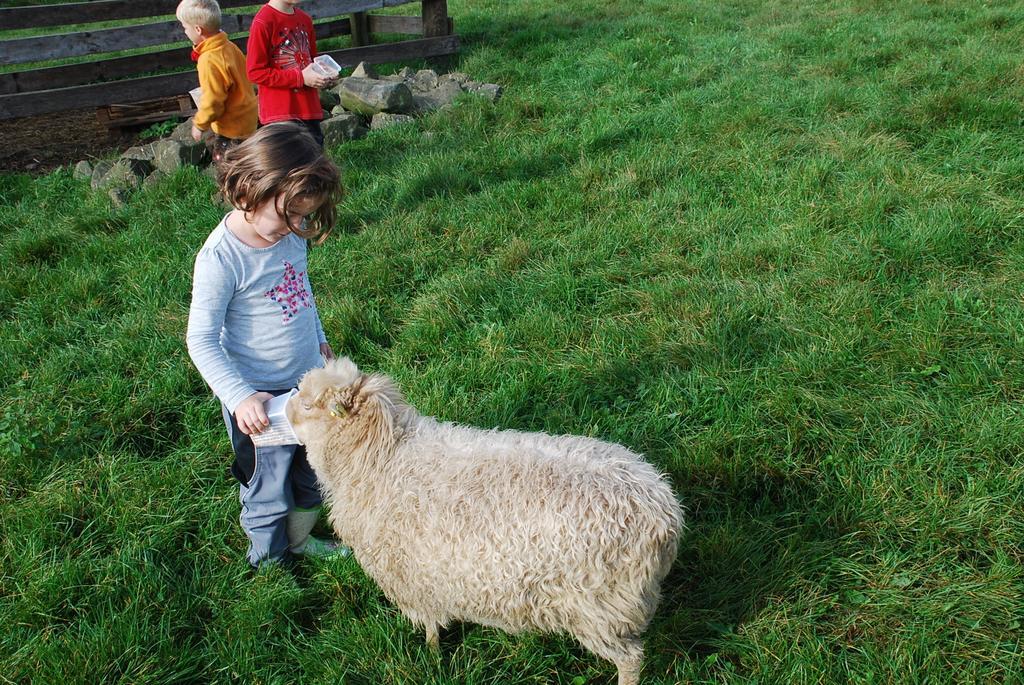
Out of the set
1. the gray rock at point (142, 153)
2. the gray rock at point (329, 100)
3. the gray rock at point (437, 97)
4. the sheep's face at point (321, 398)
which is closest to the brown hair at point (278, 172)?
the sheep's face at point (321, 398)

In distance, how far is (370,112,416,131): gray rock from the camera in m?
7.00

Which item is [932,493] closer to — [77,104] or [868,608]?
[868,608]

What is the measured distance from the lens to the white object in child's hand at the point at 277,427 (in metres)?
2.31

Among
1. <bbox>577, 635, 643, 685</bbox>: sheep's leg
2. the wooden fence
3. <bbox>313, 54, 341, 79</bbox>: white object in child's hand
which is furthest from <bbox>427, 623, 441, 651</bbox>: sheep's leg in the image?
the wooden fence

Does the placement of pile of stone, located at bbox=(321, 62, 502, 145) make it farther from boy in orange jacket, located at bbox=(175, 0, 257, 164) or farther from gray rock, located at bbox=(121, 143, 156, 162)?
boy in orange jacket, located at bbox=(175, 0, 257, 164)

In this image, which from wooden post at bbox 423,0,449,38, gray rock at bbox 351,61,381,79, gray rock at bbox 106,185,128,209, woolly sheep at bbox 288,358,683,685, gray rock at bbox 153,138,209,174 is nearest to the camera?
woolly sheep at bbox 288,358,683,685

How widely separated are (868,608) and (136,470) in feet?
10.0

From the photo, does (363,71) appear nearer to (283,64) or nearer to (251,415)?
(283,64)

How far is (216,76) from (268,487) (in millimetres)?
3547

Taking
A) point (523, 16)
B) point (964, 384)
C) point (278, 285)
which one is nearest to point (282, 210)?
point (278, 285)

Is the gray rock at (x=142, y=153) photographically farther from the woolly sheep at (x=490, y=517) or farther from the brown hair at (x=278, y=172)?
the woolly sheep at (x=490, y=517)

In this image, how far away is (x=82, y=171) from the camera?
6648 millimetres

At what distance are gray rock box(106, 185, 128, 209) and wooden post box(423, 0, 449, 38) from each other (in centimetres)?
490

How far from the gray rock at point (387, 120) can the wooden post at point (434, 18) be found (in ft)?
8.87
